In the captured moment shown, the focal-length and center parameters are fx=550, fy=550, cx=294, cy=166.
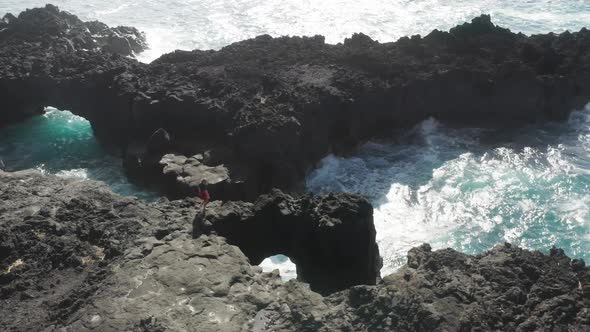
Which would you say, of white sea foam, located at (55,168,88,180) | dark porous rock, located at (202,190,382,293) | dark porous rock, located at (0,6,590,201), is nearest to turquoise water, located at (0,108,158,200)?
white sea foam, located at (55,168,88,180)

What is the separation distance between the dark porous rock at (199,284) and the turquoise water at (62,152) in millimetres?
9368

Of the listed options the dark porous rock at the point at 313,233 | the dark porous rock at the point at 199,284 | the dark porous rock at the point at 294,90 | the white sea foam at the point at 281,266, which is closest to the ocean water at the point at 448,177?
the white sea foam at the point at 281,266

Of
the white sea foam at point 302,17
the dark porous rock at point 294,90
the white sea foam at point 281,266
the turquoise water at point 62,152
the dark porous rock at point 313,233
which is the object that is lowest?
the white sea foam at point 281,266

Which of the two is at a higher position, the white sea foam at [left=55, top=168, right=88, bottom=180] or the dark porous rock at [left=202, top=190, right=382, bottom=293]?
the dark porous rock at [left=202, top=190, right=382, bottom=293]

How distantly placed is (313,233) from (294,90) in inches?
424

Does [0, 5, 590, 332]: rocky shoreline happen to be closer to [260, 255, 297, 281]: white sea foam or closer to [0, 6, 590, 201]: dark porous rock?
[0, 6, 590, 201]: dark porous rock

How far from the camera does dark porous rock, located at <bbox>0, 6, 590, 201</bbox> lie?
24922mm

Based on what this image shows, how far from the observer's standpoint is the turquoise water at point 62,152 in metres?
26.7

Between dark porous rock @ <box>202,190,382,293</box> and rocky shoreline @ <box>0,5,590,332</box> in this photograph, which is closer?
rocky shoreline @ <box>0,5,590,332</box>

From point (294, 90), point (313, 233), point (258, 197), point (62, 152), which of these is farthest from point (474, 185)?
point (62, 152)

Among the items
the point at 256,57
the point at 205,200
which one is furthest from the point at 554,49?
the point at 205,200

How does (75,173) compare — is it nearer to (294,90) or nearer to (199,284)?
(294,90)

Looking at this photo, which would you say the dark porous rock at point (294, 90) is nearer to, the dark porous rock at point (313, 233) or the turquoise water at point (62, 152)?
the turquoise water at point (62, 152)

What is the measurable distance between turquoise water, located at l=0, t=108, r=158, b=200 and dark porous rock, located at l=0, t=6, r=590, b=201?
1.03 meters
